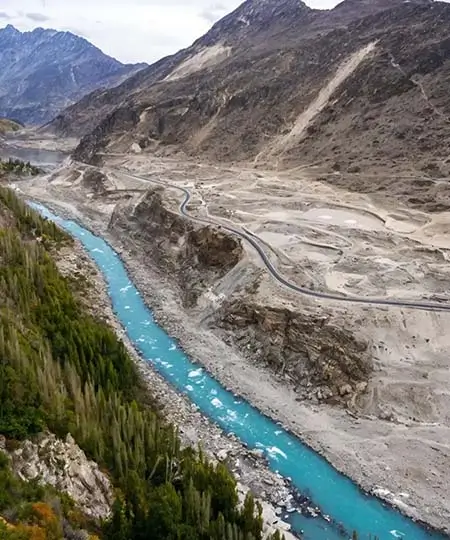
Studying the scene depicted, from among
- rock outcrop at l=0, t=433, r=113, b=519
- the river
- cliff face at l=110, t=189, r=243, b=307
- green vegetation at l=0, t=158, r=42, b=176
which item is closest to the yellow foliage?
rock outcrop at l=0, t=433, r=113, b=519

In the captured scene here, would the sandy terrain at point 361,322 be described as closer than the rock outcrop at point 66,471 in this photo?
No

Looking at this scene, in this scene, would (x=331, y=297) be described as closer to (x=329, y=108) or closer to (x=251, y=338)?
(x=251, y=338)

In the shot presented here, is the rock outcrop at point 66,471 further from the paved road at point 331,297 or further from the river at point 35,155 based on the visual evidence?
the river at point 35,155

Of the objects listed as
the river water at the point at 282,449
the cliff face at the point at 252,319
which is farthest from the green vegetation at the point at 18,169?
the river water at the point at 282,449

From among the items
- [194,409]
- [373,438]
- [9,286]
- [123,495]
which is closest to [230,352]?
[194,409]

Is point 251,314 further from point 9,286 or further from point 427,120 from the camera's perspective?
point 427,120

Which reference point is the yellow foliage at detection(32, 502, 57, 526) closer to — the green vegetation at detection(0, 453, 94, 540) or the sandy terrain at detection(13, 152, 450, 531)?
the green vegetation at detection(0, 453, 94, 540)
